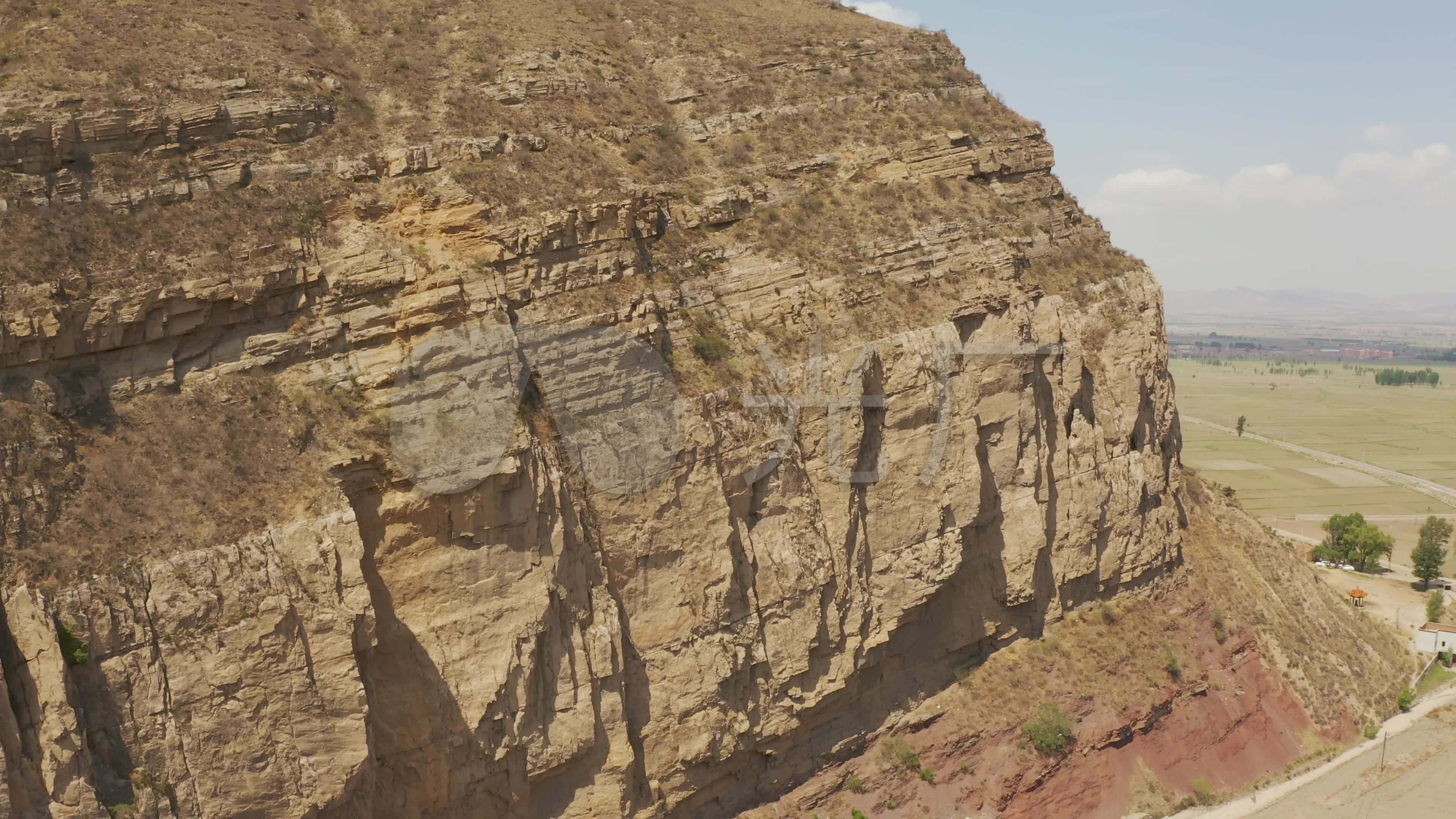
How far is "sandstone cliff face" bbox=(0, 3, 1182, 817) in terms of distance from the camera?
22.9m

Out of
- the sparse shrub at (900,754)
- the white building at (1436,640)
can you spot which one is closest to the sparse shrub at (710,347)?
the sparse shrub at (900,754)

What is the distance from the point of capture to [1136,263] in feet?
159

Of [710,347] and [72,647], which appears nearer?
[72,647]

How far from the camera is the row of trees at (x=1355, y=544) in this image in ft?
230

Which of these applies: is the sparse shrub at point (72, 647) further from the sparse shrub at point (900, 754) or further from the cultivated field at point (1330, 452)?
the cultivated field at point (1330, 452)

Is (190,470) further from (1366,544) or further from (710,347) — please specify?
(1366,544)

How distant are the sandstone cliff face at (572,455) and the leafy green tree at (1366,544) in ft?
105

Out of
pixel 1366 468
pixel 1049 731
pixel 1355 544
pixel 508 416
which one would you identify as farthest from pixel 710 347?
pixel 1366 468

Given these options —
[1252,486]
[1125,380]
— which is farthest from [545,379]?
[1252,486]

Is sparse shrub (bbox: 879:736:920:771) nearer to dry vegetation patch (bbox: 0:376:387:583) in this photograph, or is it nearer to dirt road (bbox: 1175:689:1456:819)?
dirt road (bbox: 1175:689:1456:819)

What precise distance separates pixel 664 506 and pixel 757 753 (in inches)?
314

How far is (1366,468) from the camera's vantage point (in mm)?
124750

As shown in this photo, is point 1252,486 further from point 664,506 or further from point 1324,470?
point 664,506

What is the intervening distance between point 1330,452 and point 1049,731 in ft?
373
